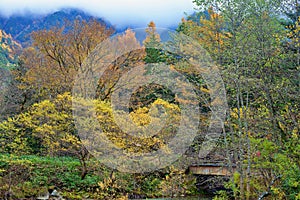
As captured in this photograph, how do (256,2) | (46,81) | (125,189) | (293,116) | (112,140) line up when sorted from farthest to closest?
(46,81), (125,189), (112,140), (256,2), (293,116)

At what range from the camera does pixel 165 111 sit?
44.0ft

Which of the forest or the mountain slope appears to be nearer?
the forest

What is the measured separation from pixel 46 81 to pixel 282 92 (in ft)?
45.1

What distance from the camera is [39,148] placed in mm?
16875

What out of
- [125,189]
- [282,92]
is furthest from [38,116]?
[282,92]

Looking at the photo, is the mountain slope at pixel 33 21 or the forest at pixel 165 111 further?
the mountain slope at pixel 33 21

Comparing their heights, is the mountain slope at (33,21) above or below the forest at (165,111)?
above

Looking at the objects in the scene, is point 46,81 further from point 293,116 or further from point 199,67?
point 293,116

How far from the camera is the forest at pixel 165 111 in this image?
25.2ft

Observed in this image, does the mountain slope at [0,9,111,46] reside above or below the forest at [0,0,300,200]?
above

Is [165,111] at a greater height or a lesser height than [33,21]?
lesser

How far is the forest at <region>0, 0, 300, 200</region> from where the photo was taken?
7.68 metres

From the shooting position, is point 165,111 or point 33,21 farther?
point 33,21

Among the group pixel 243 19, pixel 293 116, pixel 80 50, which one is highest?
pixel 80 50
